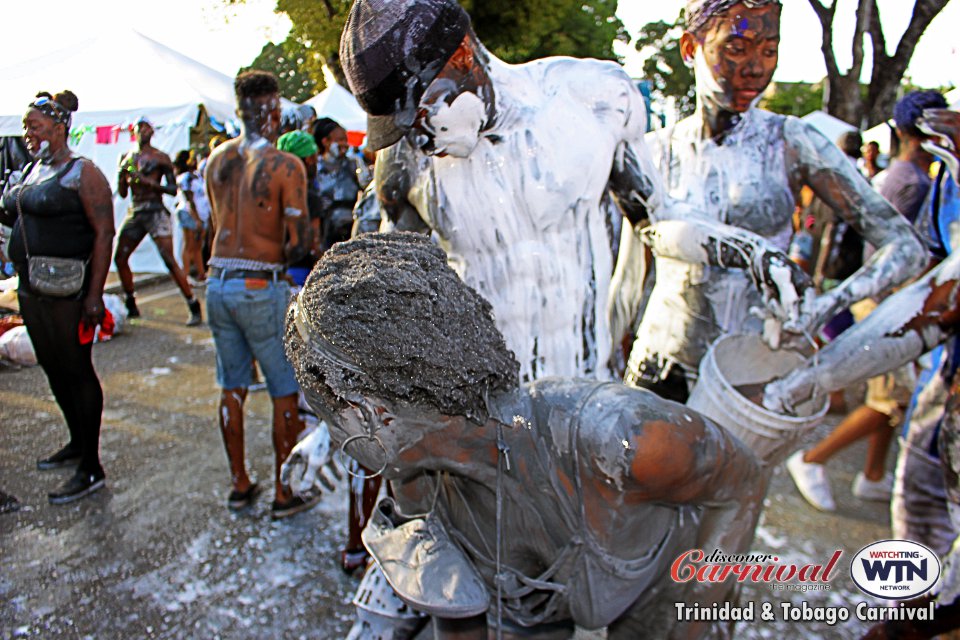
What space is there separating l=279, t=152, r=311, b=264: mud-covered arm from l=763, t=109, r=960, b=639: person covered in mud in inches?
91.0

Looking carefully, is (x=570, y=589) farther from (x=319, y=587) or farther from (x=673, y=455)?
(x=319, y=587)

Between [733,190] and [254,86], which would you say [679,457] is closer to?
[733,190]

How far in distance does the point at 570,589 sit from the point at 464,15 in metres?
1.20

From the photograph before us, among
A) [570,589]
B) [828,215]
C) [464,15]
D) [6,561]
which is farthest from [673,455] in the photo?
[828,215]

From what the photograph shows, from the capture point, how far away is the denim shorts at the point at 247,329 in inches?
122

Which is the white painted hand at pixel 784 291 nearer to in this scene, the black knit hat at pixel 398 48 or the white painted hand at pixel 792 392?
the white painted hand at pixel 792 392

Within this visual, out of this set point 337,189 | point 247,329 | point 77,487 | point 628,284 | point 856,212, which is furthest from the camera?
point 337,189

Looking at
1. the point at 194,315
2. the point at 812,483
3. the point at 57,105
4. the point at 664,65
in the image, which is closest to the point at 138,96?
the point at 194,315

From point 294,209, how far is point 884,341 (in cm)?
251

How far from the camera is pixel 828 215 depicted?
523cm

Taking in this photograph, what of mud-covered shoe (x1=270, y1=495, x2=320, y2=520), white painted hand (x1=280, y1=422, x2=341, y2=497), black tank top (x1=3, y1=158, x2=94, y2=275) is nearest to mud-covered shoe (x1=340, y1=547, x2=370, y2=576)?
mud-covered shoe (x1=270, y1=495, x2=320, y2=520)

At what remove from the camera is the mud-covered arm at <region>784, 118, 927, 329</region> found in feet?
6.19

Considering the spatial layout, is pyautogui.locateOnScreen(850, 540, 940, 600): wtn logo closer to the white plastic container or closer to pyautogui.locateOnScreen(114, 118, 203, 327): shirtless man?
the white plastic container

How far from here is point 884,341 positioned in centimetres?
167
